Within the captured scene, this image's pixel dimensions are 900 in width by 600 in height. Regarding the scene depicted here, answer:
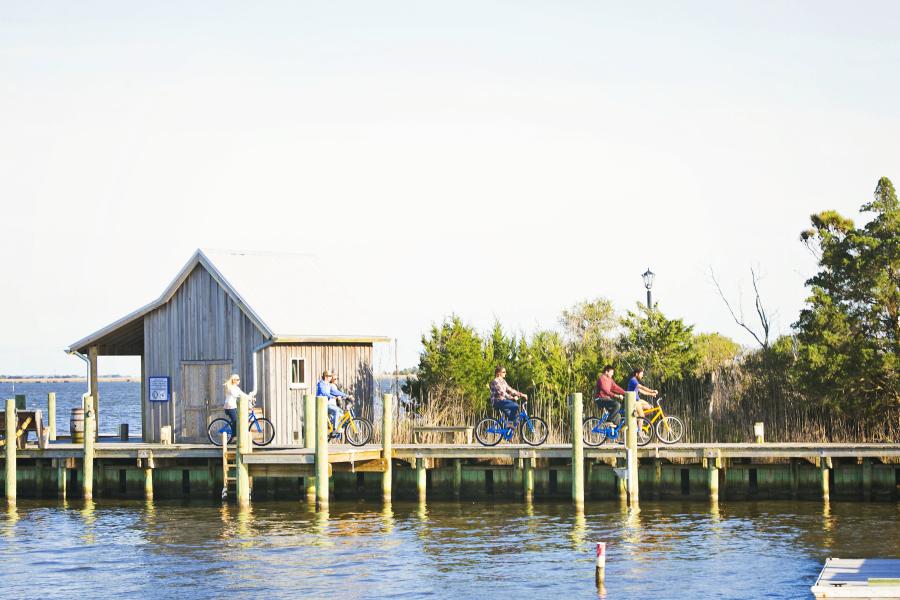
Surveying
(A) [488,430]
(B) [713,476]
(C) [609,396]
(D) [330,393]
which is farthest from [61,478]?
(B) [713,476]

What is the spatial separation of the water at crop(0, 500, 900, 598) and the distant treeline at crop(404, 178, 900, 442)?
306 centimetres

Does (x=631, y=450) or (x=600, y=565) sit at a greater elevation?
(x=631, y=450)

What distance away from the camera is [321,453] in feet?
95.3

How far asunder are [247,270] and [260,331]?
8.29ft

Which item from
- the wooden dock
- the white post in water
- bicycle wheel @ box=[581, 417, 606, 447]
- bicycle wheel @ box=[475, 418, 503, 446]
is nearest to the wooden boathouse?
bicycle wheel @ box=[475, 418, 503, 446]

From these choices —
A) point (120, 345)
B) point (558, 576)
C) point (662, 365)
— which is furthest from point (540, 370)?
point (558, 576)

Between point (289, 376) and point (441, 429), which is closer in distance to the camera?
point (441, 429)

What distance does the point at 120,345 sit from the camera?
38625mm

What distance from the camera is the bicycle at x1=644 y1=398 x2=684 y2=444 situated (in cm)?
3019

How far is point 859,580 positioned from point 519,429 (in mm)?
12567

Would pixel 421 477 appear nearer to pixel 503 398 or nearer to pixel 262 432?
pixel 503 398

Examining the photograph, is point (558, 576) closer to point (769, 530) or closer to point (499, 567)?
point (499, 567)

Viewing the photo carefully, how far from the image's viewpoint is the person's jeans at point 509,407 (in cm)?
3119

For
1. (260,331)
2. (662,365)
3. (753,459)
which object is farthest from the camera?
(662,365)
